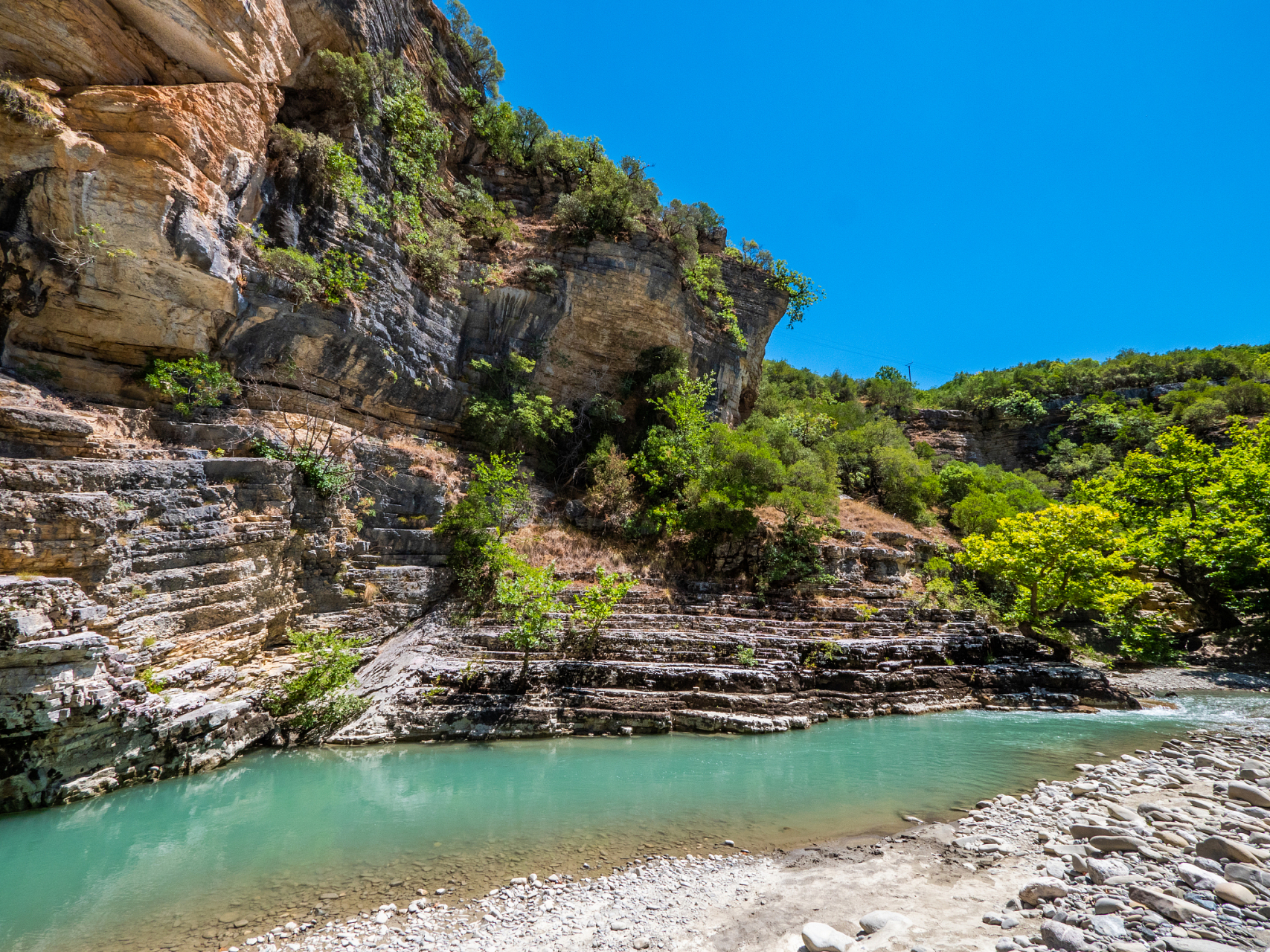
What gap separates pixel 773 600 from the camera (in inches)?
645

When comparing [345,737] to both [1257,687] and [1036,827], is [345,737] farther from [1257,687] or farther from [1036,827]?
[1257,687]

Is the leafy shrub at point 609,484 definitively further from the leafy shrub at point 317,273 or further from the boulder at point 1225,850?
the boulder at point 1225,850

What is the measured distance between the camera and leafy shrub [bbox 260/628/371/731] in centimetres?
991

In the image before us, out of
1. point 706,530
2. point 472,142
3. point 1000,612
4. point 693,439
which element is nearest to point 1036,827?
point 706,530

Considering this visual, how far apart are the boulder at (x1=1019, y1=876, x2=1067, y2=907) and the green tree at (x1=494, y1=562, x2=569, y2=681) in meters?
9.16

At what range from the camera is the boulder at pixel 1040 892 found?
13.4ft

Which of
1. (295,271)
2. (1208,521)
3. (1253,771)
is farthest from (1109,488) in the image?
(295,271)

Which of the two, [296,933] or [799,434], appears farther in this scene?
[799,434]

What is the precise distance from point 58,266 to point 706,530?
1702 centimetres

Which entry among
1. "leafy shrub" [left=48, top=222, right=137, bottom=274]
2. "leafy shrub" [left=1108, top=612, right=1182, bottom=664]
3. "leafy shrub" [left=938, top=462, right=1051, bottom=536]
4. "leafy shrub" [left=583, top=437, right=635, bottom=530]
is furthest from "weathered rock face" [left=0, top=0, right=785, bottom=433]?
"leafy shrub" [left=1108, top=612, right=1182, bottom=664]

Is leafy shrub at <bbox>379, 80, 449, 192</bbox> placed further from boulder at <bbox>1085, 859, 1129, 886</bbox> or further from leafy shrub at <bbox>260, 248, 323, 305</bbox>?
boulder at <bbox>1085, 859, 1129, 886</bbox>

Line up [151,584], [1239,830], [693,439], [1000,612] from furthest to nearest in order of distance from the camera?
[693,439] < [1000,612] < [151,584] < [1239,830]

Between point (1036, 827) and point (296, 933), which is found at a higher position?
point (1036, 827)

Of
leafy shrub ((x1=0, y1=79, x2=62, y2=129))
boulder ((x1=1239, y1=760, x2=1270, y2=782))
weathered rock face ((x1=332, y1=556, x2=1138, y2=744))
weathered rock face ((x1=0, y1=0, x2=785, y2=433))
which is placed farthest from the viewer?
weathered rock face ((x1=332, y1=556, x2=1138, y2=744))
